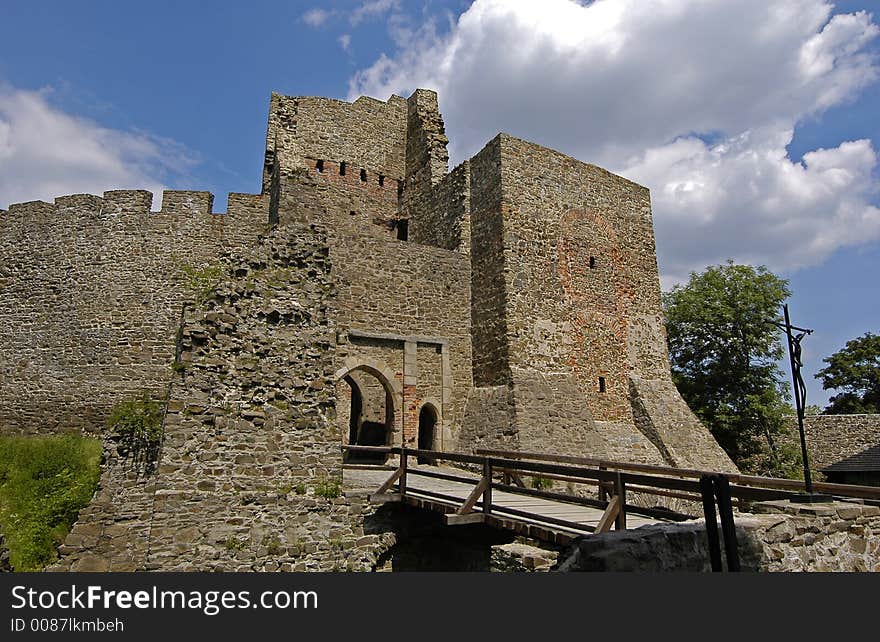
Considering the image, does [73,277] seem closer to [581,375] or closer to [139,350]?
[139,350]

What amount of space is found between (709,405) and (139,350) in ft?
69.4

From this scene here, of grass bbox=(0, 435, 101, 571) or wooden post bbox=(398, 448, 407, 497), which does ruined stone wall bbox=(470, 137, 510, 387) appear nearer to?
wooden post bbox=(398, 448, 407, 497)

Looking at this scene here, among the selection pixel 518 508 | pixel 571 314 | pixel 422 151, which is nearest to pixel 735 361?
pixel 571 314

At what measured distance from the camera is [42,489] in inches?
479

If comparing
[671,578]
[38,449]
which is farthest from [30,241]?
[671,578]

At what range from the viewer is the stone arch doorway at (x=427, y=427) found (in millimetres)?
14508

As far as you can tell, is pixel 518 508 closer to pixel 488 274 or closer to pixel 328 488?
pixel 328 488

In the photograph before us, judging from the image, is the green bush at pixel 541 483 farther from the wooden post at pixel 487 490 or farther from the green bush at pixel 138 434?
the green bush at pixel 138 434

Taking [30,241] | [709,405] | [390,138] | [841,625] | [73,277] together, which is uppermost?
[390,138]

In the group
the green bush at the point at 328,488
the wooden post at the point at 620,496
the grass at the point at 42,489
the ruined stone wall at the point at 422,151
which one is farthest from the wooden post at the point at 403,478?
the ruined stone wall at the point at 422,151

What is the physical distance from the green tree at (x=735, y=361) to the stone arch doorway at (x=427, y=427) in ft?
44.8

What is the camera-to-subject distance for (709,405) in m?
23.6

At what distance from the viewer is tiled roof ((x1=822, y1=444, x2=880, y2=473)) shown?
67.5 feet

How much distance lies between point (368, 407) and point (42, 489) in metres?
7.83
